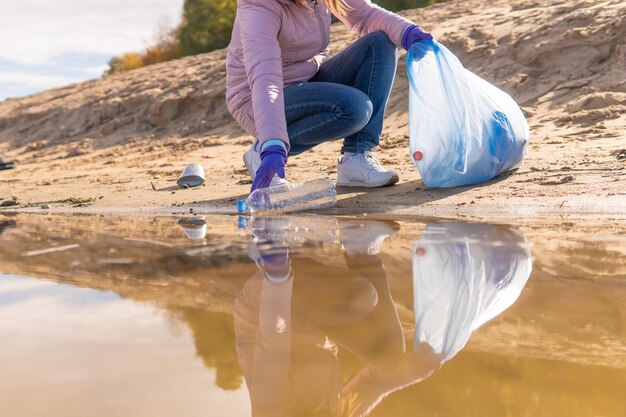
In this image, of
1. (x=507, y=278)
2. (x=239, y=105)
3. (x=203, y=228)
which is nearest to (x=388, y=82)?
(x=239, y=105)

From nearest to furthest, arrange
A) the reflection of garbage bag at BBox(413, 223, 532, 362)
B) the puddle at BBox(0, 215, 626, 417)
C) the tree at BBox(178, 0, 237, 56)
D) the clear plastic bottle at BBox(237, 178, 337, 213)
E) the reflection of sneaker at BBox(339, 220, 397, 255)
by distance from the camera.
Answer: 1. the puddle at BBox(0, 215, 626, 417)
2. the reflection of garbage bag at BBox(413, 223, 532, 362)
3. the reflection of sneaker at BBox(339, 220, 397, 255)
4. the clear plastic bottle at BBox(237, 178, 337, 213)
5. the tree at BBox(178, 0, 237, 56)

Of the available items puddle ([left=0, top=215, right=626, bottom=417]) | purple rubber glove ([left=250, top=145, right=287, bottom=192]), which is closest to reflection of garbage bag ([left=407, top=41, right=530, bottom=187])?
purple rubber glove ([left=250, top=145, right=287, bottom=192])

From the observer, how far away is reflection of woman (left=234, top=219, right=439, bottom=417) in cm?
92

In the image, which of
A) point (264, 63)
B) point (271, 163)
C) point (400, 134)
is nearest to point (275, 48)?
point (264, 63)

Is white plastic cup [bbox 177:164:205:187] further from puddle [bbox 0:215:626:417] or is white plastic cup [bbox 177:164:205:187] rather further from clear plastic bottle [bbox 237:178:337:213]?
puddle [bbox 0:215:626:417]

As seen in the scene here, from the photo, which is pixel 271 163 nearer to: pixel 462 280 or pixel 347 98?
pixel 347 98

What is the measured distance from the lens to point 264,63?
3016 mm

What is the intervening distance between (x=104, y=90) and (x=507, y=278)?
35.0 ft

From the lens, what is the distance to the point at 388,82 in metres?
3.47

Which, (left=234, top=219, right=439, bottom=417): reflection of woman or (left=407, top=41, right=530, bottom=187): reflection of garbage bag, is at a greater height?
(left=407, top=41, right=530, bottom=187): reflection of garbage bag

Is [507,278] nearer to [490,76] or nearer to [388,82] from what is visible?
[388,82]

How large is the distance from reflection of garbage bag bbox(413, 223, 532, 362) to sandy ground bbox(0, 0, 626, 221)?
66 cm

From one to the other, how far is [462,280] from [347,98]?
1846mm

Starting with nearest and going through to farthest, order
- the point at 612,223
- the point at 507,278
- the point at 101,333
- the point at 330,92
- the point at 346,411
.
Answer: the point at 346,411 → the point at 101,333 → the point at 507,278 → the point at 612,223 → the point at 330,92
